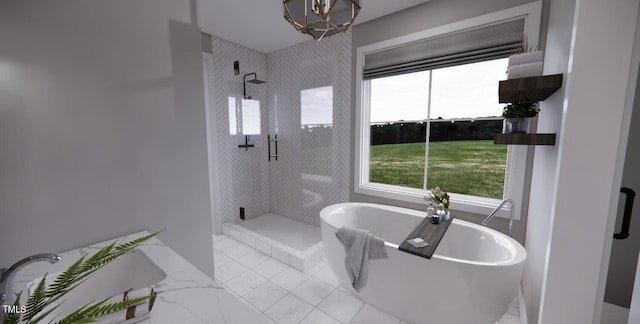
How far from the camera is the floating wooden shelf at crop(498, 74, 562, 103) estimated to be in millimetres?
1340

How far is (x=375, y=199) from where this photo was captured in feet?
9.80

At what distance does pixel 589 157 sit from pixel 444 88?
294 cm

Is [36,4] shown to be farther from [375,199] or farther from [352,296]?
[375,199]

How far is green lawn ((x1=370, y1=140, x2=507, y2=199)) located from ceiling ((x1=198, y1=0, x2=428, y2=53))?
2608 mm


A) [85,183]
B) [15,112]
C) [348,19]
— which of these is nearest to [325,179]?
[348,19]

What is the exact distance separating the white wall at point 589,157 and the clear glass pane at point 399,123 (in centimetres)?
166

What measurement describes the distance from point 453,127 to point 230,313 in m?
5.22

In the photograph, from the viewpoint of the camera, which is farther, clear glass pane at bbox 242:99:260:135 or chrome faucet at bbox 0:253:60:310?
clear glass pane at bbox 242:99:260:135

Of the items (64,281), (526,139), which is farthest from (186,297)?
(526,139)

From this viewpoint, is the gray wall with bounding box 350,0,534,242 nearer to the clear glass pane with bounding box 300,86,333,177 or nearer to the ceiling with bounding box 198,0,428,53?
the ceiling with bounding box 198,0,428,53

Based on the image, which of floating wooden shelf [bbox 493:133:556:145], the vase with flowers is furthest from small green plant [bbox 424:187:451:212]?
floating wooden shelf [bbox 493:133:556:145]

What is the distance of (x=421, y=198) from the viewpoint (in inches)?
105

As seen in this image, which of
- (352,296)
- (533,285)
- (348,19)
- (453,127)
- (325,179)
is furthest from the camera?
(453,127)

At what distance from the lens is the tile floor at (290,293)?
1998 millimetres
